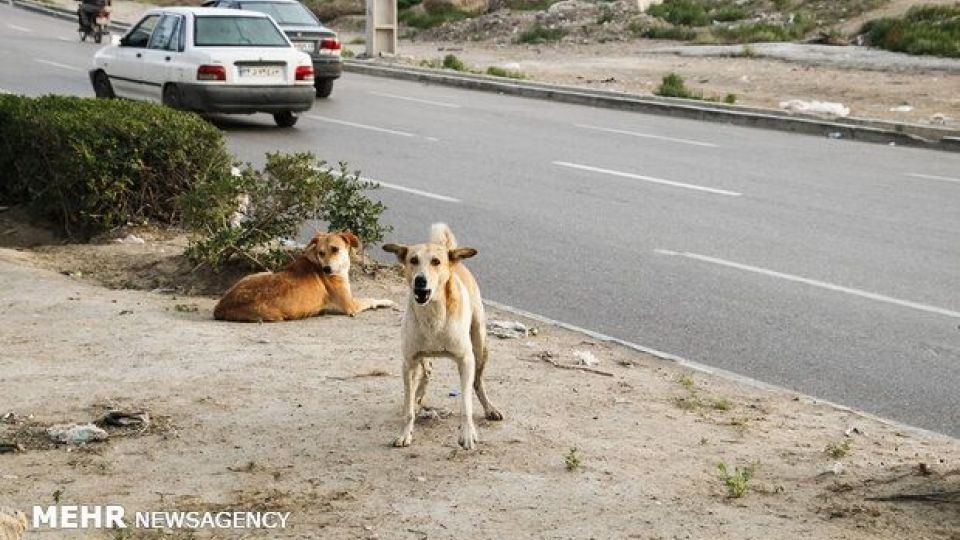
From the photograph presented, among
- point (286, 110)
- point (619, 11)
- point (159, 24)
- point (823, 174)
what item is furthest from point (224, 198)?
point (619, 11)

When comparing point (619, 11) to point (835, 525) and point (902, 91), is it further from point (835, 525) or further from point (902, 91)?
point (835, 525)

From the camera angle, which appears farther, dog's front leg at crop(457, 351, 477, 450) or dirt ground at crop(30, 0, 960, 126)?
dirt ground at crop(30, 0, 960, 126)

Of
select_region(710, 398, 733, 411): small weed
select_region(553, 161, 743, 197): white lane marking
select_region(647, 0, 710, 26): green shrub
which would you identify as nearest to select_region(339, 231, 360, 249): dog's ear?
select_region(710, 398, 733, 411): small weed

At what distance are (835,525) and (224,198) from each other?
5449mm

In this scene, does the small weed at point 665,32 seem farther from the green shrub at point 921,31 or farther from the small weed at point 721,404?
the small weed at point 721,404

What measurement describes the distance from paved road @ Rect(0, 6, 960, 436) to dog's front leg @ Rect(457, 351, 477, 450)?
2.26m

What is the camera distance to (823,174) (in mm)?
16125

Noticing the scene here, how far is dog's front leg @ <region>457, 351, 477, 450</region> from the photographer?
5.99 metres

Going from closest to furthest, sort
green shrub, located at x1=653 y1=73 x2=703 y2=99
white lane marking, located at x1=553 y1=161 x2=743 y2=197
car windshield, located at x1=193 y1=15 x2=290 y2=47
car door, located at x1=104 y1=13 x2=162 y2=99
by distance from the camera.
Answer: white lane marking, located at x1=553 y1=161 x2=743 y2=197 → car windshield, located at x1=193 y1=15 x2=290 y2=47 → car door, located at x1=104 y1=13 x2=162 y2=99 → green shrub, located at x1=653 y1=73 x2=703 y2=99

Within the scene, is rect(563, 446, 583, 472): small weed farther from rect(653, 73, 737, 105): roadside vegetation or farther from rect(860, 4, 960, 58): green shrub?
rect(860, 4, 960, 58): green shrub

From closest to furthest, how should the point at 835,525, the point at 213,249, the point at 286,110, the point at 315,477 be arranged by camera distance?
the point at 835,525 → the point at 315,477 → the point at 213,249 → the point at 286,110

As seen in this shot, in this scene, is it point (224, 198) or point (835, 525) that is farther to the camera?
point (224, 198)

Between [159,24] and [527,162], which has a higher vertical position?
[159,24]

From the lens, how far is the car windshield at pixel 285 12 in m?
25.0
